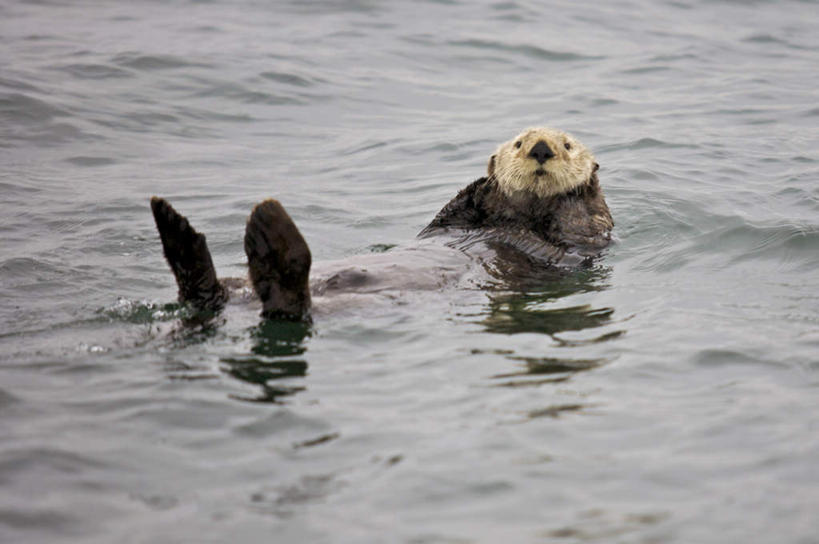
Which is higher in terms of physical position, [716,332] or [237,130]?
[237,130]

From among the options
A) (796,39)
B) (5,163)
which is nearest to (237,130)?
(5,163)

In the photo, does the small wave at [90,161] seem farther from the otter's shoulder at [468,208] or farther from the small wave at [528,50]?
the small wave at [528,50]

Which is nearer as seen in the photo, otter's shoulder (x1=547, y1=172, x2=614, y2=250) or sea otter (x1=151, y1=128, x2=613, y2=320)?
sea otter (x1=151, y1=128, x2=613, y2=320)

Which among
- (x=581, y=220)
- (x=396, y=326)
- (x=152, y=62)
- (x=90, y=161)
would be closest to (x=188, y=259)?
(x=396, y=326)

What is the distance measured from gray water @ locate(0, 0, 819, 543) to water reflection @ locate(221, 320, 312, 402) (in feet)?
0.05

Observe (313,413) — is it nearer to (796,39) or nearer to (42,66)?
(42,66)

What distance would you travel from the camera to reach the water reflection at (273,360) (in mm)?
3430

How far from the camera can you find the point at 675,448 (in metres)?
3.03

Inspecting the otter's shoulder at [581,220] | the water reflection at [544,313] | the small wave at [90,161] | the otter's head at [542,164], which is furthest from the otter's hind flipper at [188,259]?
the small wave at [90,161]

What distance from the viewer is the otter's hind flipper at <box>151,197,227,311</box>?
399cm

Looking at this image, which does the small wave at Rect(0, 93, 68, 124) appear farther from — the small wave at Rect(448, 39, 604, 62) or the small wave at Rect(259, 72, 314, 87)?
the small wave at Rect(448, 39, 604, 62)

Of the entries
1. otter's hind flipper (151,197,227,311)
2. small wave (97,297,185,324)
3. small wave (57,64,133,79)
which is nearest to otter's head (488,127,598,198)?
otter's hind flipper (151,197,227,311)

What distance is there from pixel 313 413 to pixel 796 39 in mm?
11546

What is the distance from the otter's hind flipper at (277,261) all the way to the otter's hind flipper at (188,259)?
0.30 metres
